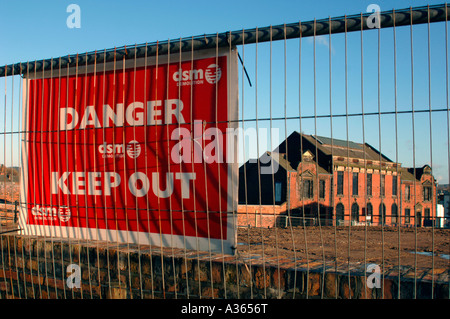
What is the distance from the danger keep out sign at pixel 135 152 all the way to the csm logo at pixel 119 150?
1cm

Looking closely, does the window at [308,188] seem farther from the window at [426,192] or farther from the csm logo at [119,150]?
the csm logo at [119,150]

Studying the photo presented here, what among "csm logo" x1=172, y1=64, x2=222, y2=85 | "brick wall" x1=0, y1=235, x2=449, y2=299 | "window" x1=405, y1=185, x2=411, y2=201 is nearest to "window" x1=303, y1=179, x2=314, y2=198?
"window" x1=405, y1=185, x2=411, y2=201

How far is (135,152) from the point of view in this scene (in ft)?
16.7

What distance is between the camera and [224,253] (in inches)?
176

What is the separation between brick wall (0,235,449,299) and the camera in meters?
3.44

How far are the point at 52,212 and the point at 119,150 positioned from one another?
1586mm

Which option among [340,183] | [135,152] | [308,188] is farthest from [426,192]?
[135,152]

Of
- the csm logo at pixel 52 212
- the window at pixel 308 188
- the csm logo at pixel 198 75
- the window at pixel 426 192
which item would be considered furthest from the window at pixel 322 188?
the csm logo at pixel 198 75

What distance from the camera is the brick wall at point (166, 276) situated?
3.44m

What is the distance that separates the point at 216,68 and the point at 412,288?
115 inches

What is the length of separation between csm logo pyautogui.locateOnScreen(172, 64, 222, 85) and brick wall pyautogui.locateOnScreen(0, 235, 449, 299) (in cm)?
196
